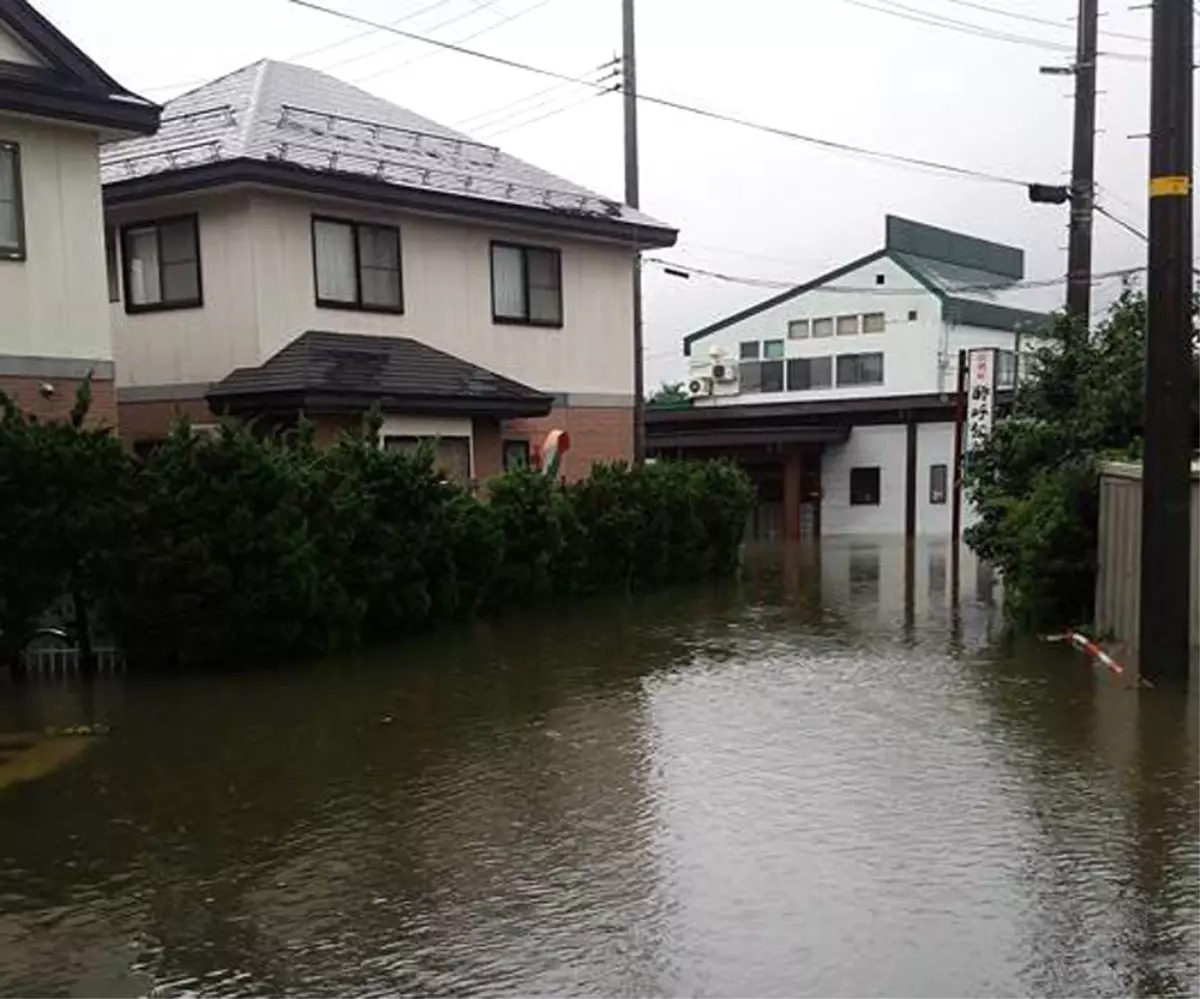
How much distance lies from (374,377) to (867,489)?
1859cm

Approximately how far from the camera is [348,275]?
17.2m

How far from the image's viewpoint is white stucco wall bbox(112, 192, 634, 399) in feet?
52.8

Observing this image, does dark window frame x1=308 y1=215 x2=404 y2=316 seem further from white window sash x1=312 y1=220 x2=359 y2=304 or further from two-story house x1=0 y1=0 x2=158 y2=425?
two-story house x1=0 y1=0 x2=158 y2=425

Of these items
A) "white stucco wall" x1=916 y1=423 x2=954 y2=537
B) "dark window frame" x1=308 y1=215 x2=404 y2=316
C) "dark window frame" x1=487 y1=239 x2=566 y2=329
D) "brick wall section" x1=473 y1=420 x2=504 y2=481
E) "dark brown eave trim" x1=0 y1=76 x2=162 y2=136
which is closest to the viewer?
"dark brown eave trim" x1=0 y1=76 x2=162 y2=136

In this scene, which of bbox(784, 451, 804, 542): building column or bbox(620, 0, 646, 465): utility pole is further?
bbox(784, 451, 804, 542): building column

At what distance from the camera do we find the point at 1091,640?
10.6 metres

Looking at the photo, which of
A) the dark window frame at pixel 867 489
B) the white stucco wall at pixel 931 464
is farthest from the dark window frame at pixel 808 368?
the white stucco wall at pixel 931 464

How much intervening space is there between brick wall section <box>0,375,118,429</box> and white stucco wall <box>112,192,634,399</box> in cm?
272

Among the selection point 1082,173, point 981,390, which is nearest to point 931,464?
point 981,390

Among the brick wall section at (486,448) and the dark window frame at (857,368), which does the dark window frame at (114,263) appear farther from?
the dark window frame at (857,368)

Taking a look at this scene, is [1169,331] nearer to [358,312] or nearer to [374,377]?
[374,377]

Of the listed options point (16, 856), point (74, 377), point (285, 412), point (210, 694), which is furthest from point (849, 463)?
point (16, 856)

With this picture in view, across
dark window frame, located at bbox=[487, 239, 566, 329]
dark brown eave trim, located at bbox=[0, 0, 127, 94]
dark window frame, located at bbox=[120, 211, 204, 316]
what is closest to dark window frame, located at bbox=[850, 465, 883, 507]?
dark window frame, located at bbox=[487, 239, 566, 329]

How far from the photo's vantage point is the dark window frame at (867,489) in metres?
31.5
